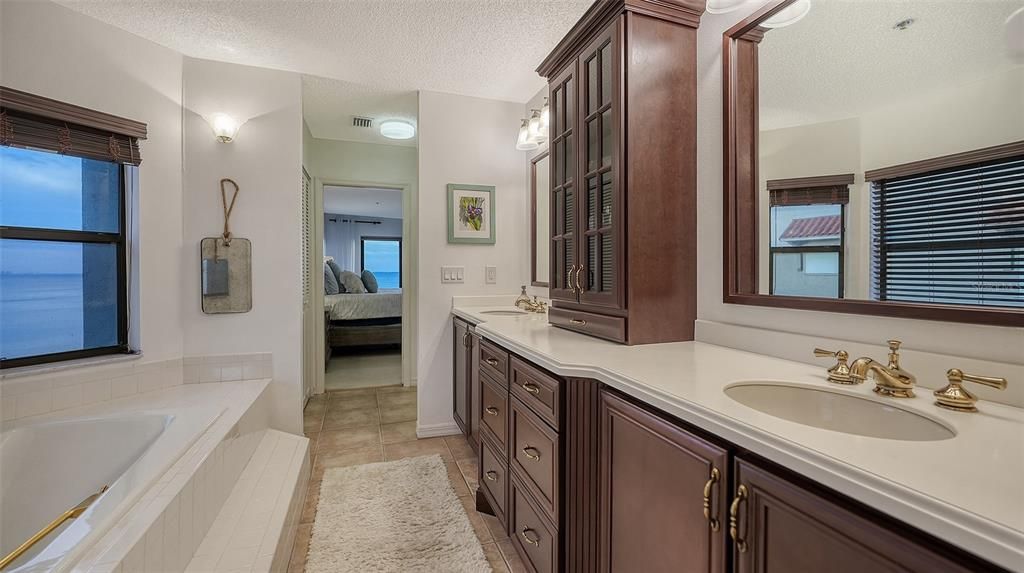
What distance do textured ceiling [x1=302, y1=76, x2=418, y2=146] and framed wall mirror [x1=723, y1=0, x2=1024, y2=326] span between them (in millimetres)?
2465

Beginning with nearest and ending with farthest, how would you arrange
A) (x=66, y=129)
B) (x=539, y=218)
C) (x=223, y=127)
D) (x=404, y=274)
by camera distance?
(x=66, y=129) < (x=223, y=127) < (x=539, y=218) < (x=404, y=274)

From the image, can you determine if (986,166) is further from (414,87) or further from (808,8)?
(414,87)

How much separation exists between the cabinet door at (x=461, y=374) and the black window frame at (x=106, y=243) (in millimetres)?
1882

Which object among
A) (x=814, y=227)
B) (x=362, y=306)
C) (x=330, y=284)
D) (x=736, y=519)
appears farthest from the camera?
(x=330, y=284)

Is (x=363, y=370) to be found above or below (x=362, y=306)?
below

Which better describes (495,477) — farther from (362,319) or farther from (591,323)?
(362,319)

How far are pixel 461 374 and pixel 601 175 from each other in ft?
5.44

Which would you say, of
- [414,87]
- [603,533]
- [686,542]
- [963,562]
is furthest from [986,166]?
[414,87]

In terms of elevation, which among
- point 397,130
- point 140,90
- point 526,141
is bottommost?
point 526,141

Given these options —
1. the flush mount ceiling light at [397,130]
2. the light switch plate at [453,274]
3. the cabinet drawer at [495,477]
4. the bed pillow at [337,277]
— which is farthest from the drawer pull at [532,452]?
the bed pillow at [337,277]

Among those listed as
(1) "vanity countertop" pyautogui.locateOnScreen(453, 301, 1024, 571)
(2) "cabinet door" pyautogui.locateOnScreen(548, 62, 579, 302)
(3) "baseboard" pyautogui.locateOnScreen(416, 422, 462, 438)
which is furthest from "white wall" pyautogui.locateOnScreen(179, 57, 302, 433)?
(1) "vanity countertop" pyautogui.locateOnScreen(453, 301, 1024, 571)

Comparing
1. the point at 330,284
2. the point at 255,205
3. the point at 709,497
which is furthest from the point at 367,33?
the point at 330,284

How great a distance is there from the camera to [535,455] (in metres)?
1.45

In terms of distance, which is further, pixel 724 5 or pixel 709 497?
pixel 724 5
